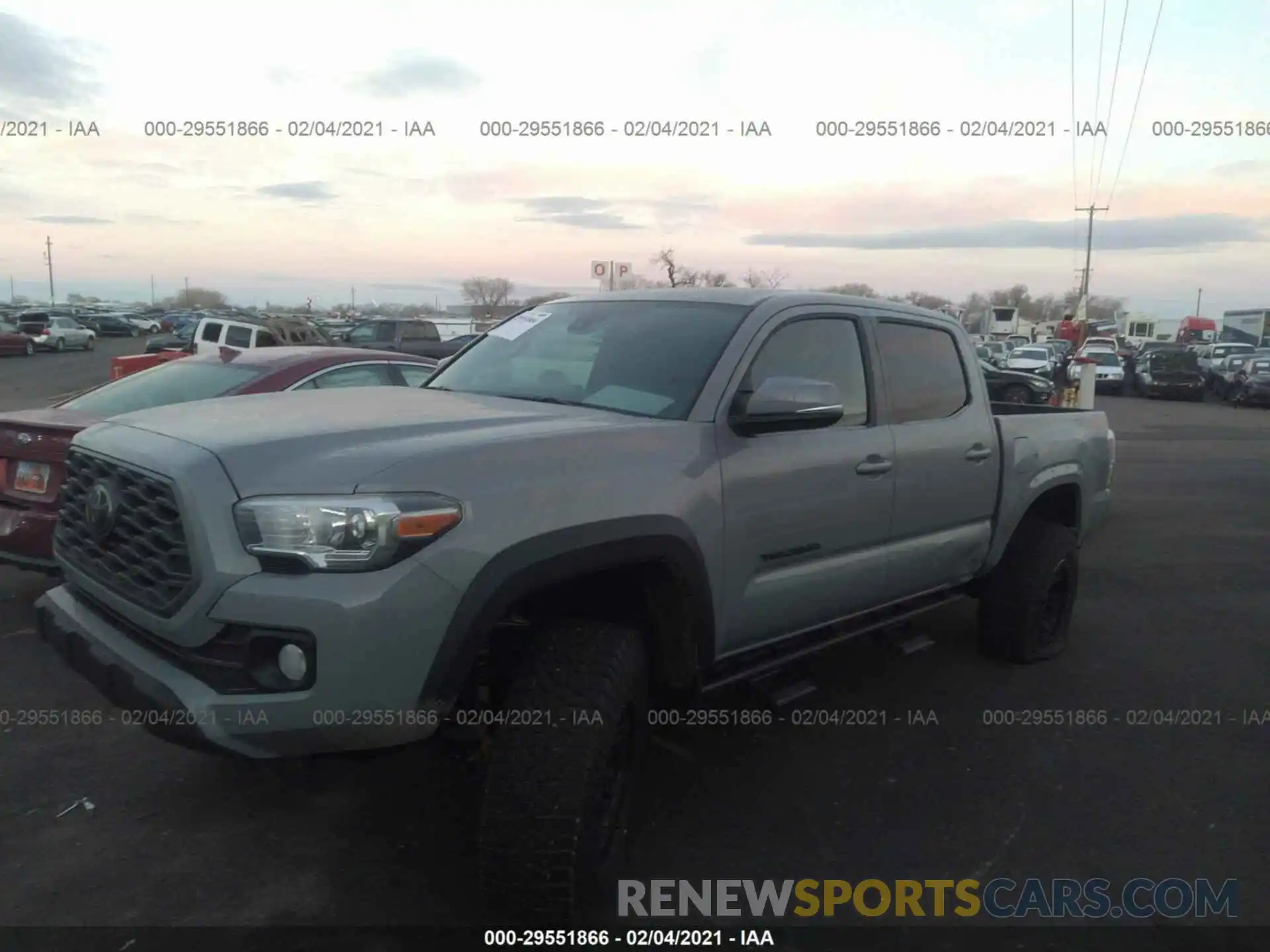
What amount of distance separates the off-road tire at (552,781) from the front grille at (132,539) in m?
0.98

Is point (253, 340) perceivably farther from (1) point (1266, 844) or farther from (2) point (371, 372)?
(1) point (1266, 844)

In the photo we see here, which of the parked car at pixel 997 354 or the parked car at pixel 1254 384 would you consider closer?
the parked car at pixel 1254 384

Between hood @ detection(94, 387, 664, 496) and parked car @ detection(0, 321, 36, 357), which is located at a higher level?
hood @ detection(94, 387, 664, 496)

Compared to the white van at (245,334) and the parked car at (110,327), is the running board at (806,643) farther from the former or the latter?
the parked car at (110,327)

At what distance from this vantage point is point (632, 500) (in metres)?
3.09

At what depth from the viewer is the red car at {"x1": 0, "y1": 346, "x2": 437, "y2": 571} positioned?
515 centimetres

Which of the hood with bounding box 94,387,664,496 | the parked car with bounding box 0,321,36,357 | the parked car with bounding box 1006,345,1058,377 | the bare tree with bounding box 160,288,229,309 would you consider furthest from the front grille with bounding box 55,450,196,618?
the bare tree with bounding box 160,288,229,309

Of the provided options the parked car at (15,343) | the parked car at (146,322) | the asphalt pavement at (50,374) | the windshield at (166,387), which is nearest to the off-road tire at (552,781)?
the windshield at (166,387)

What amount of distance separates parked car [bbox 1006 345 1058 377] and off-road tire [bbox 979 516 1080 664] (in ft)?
89.2

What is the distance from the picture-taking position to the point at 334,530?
8.52 ft

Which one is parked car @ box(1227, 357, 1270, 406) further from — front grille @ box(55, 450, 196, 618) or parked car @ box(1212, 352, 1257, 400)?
front grille @ box(55, 450, 196, 618)

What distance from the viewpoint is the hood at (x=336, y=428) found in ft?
8.82

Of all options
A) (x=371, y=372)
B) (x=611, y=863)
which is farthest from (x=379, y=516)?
(x=371, y=372)

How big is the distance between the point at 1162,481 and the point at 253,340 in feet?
52.5
